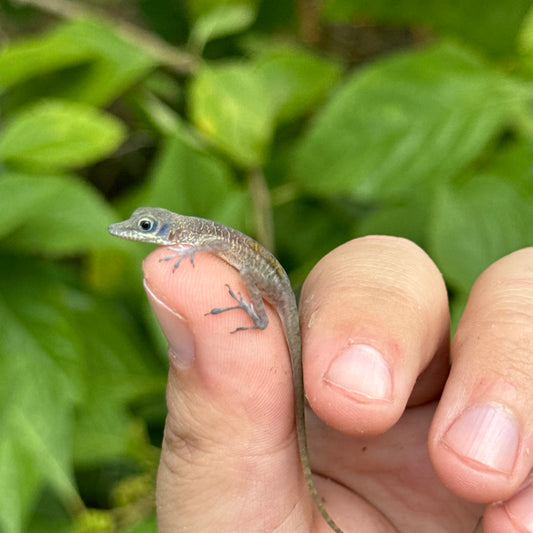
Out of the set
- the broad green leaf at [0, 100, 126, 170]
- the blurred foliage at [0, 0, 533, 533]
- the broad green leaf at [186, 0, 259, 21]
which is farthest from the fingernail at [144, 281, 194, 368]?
the broad green leaf at [186, 0, 259, 21]

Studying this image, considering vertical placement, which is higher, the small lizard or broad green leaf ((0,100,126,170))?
the small lizard

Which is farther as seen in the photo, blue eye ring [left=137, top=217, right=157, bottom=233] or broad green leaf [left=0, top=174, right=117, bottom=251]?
broad green leaf [left=0, top=174, right=117, bottom=251]

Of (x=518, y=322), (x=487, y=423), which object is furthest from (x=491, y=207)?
(x=487, y=423)

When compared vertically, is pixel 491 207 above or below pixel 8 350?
above

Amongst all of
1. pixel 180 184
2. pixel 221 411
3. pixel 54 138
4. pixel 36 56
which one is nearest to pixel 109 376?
pixel 180 184

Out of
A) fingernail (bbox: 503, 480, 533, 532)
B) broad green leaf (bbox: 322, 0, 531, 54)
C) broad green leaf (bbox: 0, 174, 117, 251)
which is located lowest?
broad green leaf (bbox: 0, 174, 117, 251)

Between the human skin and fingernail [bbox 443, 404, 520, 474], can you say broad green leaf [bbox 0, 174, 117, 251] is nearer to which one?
the human skin

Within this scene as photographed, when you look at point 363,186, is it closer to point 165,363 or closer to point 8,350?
point 165,363
